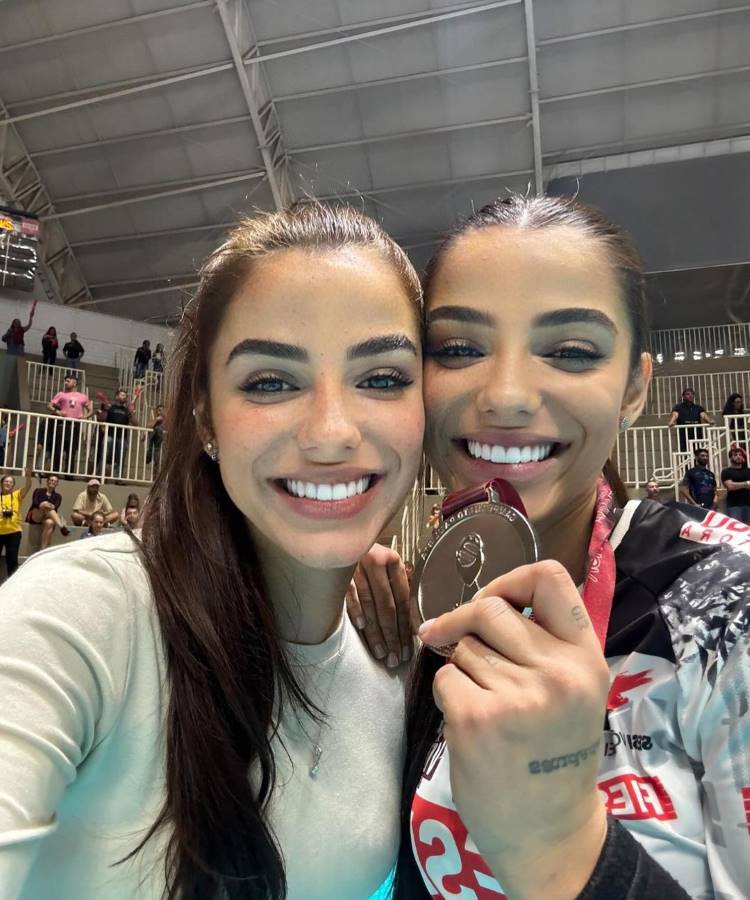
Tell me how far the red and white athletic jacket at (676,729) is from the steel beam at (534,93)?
10627mm

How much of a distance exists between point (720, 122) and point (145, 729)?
14.5m

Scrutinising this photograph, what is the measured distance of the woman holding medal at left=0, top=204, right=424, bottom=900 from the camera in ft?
3.85

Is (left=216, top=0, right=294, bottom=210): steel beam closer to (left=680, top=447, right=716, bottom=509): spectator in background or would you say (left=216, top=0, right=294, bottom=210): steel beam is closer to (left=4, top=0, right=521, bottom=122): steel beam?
(left=4, top=0, right=521, bottom=122): steel beam

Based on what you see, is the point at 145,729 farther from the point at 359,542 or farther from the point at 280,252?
the point at 280,252

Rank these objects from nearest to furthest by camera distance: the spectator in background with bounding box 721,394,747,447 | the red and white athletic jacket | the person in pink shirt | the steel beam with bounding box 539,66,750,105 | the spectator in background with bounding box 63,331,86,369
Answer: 1. the red and white athletic jacket
2. the person in pink shirt
3. the spectator in background with bounding box 721,394,747,447
4. the steel beam with bounding box 539,66,750,105
5. the spectator in background with bounding box 63,331,86,369

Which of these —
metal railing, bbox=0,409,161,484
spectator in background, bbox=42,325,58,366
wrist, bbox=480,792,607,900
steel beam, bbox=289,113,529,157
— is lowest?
wrist, bbox=480,792,607,900

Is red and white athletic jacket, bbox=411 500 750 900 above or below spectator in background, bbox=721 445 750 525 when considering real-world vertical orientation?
below

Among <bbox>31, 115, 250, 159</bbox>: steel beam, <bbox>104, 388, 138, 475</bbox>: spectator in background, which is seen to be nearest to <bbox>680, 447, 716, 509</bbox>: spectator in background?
<bbox>104, 388, 138, 475</bbox>: spectator in background

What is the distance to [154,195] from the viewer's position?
47.9 ft

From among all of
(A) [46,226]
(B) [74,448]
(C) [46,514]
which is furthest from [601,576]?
(A) [46,226]

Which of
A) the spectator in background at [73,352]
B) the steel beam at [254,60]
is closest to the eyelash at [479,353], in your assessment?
the steel beam at [254,60]

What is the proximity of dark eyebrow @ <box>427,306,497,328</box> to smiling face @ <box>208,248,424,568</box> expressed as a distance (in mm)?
65

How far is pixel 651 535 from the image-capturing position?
1.29 m

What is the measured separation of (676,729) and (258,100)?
13489 millimetres
